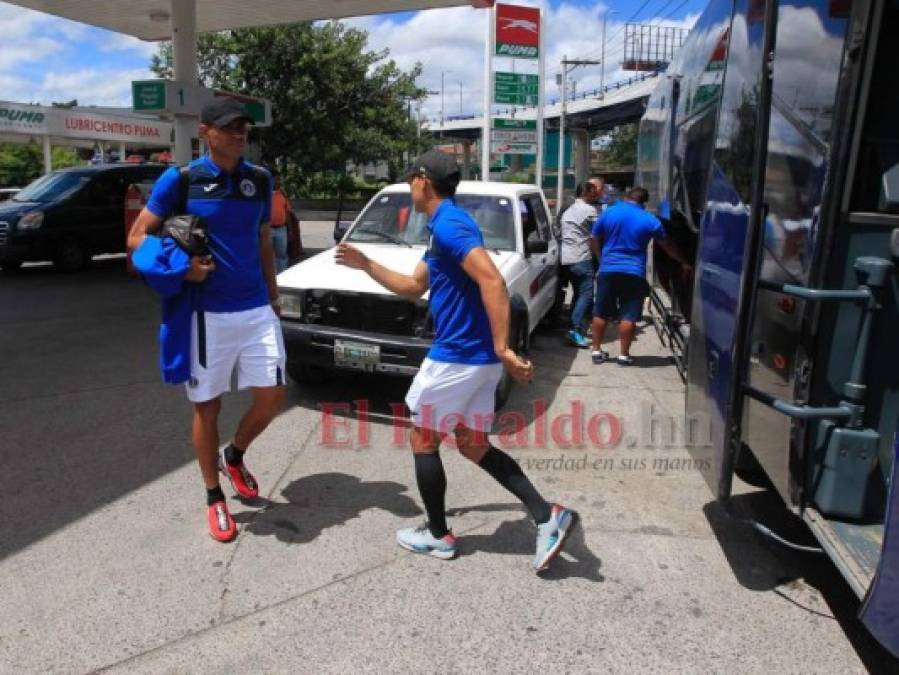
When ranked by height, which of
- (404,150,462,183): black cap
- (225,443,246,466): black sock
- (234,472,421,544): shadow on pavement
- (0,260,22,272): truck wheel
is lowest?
(0,260,22,272): truck wheel

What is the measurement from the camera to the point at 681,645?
115 inches

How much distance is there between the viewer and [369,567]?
3.47 metres

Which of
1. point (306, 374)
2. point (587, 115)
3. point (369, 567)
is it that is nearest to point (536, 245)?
point (306, 374)

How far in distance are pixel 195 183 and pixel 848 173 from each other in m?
2.68

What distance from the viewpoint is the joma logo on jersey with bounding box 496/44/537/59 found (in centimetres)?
1523

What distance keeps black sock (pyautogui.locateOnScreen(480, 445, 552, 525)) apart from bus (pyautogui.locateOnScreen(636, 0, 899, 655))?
753 mm

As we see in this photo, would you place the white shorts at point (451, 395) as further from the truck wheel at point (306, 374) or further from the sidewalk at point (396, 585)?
the truck wheel at point (306, 374)

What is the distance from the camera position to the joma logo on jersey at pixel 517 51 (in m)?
15.2

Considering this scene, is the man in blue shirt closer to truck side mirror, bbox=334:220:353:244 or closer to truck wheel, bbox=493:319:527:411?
truck wheel, bbox=493:319:527:411

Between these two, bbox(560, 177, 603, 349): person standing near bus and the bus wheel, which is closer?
the bus wheel

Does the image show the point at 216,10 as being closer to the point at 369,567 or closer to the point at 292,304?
the point at 292,304

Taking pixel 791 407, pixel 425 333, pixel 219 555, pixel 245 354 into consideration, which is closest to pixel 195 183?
pixel 245 354

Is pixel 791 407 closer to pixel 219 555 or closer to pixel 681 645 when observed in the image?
pixel 681 645

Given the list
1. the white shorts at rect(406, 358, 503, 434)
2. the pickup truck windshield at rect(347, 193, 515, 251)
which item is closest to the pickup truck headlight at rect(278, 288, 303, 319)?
the pickup truck windshield at rect(347, 193, 515, 251)
